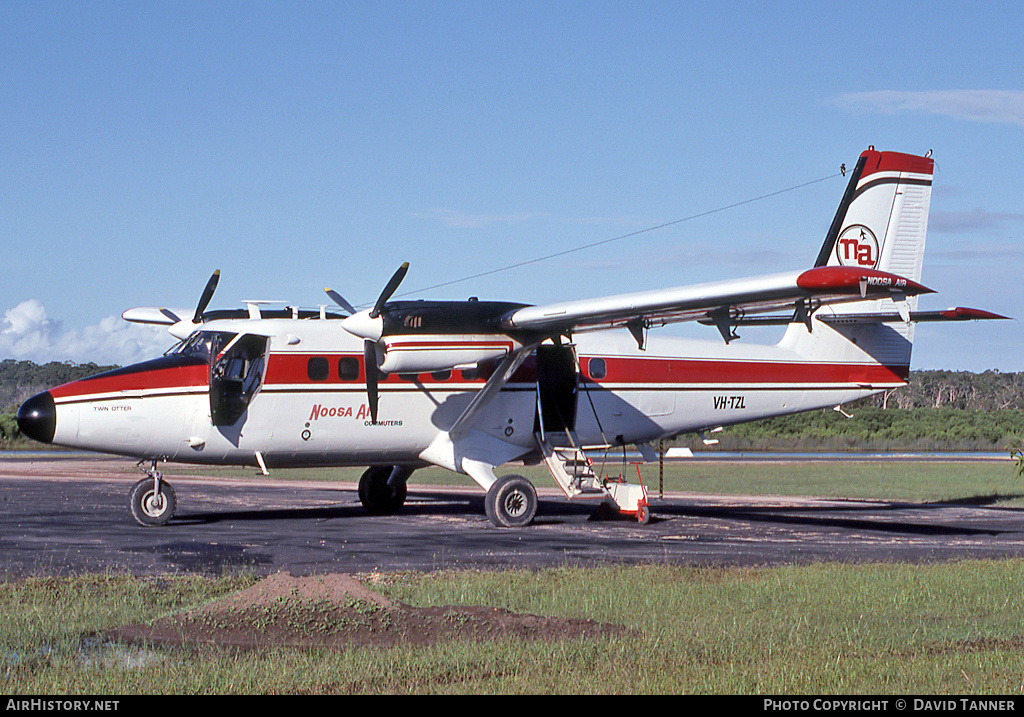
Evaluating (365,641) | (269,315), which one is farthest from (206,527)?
(365,641)

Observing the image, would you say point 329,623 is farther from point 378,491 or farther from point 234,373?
point 378,491

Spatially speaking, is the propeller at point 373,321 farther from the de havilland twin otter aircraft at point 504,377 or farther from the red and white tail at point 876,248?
the red and white tail at point 876,248

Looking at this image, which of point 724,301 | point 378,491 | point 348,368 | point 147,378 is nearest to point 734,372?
point 724,301

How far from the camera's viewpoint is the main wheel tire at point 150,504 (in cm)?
2042

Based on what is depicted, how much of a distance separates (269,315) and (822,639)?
16.0 m

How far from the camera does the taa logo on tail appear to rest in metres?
23.9

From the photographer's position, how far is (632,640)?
1003cm

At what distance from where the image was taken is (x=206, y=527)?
20.5 metres

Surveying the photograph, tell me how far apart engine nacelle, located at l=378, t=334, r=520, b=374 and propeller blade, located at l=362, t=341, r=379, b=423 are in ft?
1.23

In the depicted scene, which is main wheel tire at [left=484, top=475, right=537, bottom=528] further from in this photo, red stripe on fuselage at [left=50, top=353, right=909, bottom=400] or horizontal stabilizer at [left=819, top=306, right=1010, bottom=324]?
horizontal stabilizer at [left=819, top=306, right=1010, bottom=324]

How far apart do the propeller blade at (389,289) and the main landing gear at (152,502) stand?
513 cm

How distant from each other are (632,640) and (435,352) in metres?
10.3

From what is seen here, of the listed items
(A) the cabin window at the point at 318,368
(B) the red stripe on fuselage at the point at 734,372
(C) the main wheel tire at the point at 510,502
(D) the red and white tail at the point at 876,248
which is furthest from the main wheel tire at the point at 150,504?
(D) the red and white tail at the point at 876,248
